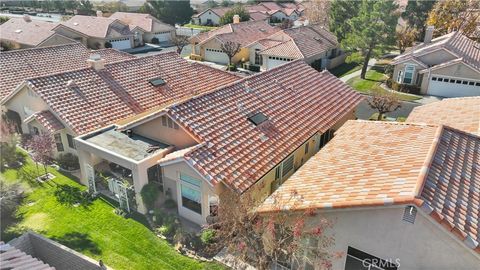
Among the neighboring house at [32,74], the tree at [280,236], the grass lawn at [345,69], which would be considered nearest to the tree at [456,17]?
the grass lawn at [345,69]

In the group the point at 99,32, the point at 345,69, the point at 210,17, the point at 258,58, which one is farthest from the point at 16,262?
the point at 210,17

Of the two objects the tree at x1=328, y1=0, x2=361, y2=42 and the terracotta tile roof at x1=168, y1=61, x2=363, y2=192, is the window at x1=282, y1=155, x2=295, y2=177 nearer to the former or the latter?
the terracotta tile roof at x1=168, y1=61, x2=363, y2=192

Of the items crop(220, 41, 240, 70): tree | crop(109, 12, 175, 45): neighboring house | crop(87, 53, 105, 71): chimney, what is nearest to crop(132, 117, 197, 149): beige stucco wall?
crop(87, 53, 105, 71): chimney

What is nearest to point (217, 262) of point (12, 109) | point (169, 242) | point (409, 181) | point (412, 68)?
point (169, 242)

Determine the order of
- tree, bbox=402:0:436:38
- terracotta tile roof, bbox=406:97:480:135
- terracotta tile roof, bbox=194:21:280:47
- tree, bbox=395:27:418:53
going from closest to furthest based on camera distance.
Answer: terracotta tile roof, bbox=406:97:480:135, tree, bbox=395:27:418:53, terracotta tile roof, bbox=194:21:280:47, tree, bbox=402:0:436:38

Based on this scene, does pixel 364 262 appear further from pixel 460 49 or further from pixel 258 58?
pixel 258 58

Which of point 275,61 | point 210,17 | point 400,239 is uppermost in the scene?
point 400,239
